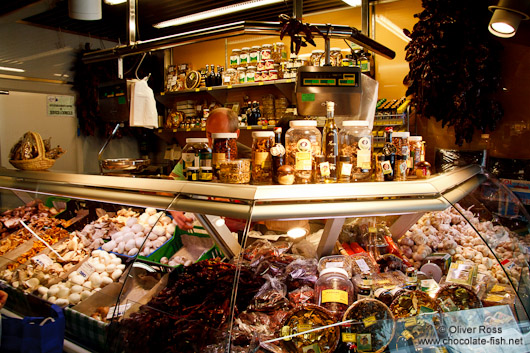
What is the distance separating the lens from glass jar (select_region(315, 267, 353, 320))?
1714mm

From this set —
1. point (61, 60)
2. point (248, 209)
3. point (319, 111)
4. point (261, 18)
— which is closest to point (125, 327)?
point (248, 209)

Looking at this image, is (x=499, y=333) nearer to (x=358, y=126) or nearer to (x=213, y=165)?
(x=358, y=126)

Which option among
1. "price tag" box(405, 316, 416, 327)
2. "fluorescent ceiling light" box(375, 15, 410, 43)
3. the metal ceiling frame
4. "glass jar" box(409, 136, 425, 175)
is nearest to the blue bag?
"price tag" box(405, 316, 416, 327)

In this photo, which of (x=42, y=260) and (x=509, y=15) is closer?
(x=42, y=260)

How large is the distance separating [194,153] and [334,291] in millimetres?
949

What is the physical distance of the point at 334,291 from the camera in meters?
1.77

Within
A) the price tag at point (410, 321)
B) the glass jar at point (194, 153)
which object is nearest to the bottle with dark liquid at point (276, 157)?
the glass jar at point (194, 153)

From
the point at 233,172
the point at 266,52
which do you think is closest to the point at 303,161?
the point at 233,172

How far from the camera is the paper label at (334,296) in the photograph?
173 centimetres

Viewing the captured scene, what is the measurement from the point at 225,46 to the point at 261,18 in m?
0.91

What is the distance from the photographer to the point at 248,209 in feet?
4.78

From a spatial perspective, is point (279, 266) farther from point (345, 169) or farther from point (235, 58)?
point (235, 58)

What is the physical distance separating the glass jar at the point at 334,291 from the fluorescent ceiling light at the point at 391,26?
449cm

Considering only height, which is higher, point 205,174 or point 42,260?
point 205,174
